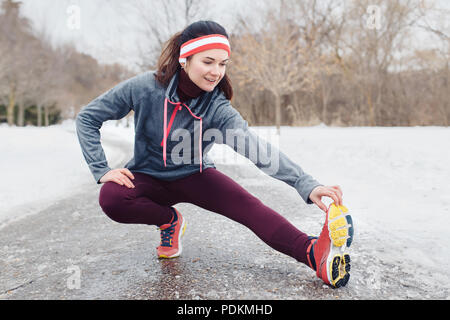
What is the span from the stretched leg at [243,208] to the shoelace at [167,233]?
0.27m

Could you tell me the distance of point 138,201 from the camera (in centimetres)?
250

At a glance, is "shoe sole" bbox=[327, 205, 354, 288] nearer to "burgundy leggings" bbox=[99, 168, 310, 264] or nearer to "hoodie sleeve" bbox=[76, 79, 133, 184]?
"burgundy leggings" bbox=[99, 168, 310, 264]

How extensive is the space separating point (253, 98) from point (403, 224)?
22830mm

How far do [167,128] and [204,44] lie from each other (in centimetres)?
58

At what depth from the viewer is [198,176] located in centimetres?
267

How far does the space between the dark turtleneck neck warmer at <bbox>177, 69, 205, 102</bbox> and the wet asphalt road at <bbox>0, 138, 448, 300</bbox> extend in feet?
3.77

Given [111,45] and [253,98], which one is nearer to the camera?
[111,45]

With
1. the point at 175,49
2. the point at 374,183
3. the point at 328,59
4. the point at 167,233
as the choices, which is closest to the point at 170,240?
the point at 167,233

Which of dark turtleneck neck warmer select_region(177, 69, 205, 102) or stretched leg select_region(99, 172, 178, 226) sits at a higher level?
dark turtleneck neck warmer select_region(177, 69, 205, 102)

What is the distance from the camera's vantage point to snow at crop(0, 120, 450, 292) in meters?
3.29

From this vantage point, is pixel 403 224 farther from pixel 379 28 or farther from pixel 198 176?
pixel 379 28

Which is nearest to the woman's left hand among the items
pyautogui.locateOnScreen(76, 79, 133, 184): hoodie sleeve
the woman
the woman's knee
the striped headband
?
the woman

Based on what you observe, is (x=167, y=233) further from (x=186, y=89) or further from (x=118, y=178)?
(x=186, y=89)
